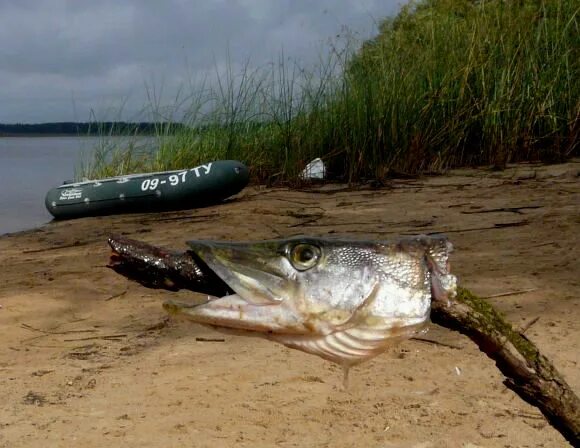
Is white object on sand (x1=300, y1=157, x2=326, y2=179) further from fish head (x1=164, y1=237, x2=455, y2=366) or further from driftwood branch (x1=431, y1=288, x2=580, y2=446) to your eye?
fish head (x1=164, y1=237, x2=455, y2=366)

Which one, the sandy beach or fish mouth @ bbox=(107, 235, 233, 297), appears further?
the sandy beach

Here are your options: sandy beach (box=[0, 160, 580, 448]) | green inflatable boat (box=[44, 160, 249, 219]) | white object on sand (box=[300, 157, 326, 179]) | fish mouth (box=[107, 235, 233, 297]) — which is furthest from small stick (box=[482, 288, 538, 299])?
white object on sand (box=[300, 157, 326, 179])

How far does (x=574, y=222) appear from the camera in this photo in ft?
20.7

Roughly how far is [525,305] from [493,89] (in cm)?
579

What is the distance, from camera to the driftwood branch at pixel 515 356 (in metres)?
1.86

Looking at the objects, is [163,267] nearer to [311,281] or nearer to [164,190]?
[311,281]

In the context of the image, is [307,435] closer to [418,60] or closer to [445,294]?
[445,294]

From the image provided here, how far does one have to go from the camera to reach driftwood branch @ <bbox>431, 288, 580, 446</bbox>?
1.86 meters

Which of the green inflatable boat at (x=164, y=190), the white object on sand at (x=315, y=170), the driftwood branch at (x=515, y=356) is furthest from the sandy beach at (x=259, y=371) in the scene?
the white object on sand at (x=315, y=170)

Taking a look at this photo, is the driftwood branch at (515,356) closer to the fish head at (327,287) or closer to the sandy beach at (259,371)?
the fish head at (327,287)

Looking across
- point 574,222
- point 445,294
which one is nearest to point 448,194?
point 574,222

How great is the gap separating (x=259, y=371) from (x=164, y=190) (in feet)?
21.0

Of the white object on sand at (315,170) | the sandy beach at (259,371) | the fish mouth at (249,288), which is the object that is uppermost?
the fish mouth at (249,288)

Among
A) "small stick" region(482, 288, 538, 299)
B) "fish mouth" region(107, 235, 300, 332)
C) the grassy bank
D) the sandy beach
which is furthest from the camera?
the grassy bank
